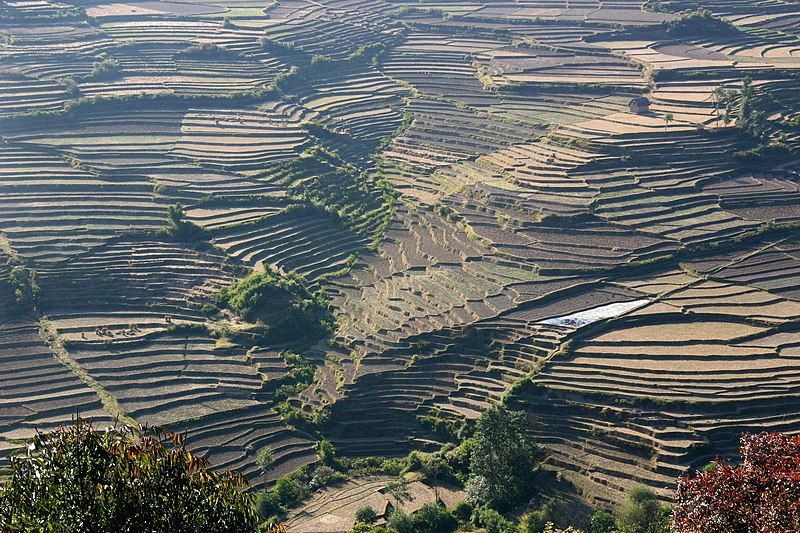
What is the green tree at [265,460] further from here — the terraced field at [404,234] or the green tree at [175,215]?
the green tree at [175,215]

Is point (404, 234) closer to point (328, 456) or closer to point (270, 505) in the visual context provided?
point (328, 456)

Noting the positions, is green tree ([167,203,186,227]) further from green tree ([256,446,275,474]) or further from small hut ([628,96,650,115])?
small hut ([628,96,650,115])

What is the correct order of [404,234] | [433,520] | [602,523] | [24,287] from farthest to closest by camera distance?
1. [404,234]
2. [24,287]
3. [433,520]
4. [602,523]

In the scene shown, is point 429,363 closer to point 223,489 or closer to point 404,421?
point 404,421

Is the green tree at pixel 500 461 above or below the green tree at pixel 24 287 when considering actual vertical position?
below

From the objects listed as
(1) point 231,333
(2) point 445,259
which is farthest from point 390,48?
(1) point 231,333

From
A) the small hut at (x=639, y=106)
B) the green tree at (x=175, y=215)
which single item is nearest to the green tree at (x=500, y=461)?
the green tree at (x=175, y=215)

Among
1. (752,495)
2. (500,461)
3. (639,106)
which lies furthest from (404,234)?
(752,495)
